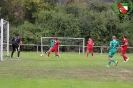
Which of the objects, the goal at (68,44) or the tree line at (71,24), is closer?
the goal at (68,44)

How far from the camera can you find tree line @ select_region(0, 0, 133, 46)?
5223 cm

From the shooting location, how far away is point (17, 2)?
56.9 m

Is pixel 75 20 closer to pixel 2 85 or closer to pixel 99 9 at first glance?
pixel 99 9

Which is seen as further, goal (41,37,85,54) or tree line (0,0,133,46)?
tree line (0,0,133,46)

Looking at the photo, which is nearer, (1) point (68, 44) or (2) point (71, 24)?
(1) point (68, 44)

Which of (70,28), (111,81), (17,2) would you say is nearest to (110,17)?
(70,28)

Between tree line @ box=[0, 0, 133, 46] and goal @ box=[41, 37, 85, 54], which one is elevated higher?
tree line @ box=[0, 0, 133, 46]

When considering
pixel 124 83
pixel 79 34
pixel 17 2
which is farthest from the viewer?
pixel 17 2

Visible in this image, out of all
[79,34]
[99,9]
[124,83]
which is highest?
[99,9]

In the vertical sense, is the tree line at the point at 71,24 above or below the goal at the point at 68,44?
above

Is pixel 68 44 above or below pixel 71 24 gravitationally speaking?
below

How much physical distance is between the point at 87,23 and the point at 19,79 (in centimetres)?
3937

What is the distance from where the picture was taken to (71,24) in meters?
53.3

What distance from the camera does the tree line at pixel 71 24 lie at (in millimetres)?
52231
